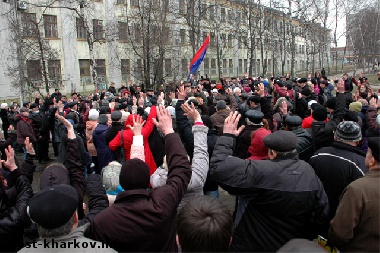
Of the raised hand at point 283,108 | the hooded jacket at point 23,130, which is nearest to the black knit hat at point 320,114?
the raised hand at point 283,108

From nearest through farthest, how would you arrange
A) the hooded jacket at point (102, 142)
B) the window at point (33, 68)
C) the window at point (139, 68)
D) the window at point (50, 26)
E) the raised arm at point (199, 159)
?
the raised arm at point (199, 159)
the hooded jacket at point (102, 142)
the window at point (33, 68)
the window at point (139, 68)
the window at point (50, 26)

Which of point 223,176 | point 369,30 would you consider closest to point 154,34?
point 223,176

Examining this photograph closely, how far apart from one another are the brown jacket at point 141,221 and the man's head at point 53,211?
267 mm

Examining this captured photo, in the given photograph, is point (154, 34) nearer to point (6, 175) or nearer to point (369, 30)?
point (6, 175)

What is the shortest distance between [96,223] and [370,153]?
208 cm

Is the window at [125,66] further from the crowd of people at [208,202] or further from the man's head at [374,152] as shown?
the man's head at [374,152]

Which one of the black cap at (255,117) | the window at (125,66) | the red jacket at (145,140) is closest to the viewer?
the black cap at (255,117)

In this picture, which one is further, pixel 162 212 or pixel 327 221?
pixel 327 221

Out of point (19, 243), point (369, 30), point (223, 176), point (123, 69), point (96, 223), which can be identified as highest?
point (369, 30)

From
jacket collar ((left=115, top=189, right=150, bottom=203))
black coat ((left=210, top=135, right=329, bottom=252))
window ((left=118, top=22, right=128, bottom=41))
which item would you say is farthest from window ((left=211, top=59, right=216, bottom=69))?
Result: jacket collar ((left=115, top=189, right=150, bottom=203))

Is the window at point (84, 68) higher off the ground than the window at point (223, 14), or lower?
lower

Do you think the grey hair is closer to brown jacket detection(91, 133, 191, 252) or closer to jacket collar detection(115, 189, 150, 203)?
brown jacket detection(91, 133, 191, 252)

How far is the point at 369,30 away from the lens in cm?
4200

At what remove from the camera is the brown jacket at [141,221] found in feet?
6.93
